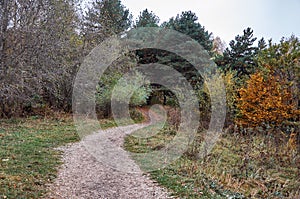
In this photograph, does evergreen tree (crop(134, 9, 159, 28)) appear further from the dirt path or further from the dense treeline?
the dirt path

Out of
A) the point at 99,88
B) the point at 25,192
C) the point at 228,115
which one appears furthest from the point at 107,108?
the point at 25,192

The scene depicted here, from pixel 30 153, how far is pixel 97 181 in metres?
2.16

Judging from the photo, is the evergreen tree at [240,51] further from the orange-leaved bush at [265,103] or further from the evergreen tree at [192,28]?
the orange-leaved bush at [265,103]

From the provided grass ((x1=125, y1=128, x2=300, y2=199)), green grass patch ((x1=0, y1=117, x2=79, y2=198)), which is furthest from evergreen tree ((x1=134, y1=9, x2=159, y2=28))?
grass ((x1=125, y1=128, x2=300, y2=199))

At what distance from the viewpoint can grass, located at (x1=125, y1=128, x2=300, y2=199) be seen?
5.00 m

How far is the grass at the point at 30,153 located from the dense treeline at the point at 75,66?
47.3 inches

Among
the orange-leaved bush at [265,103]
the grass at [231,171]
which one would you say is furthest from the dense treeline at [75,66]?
the grass at [231,171]

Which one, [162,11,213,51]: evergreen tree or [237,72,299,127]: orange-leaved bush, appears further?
[162,11,213,51]: evergreen tree

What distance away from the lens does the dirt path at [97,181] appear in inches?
178

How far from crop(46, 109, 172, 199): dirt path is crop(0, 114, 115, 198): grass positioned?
25 cm

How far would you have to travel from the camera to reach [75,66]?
41.2ft

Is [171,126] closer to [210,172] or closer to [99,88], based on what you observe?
[99,88]

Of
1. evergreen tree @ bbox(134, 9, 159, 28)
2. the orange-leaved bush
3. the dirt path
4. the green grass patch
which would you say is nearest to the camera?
the green grass patch

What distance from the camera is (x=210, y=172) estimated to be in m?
5.89
